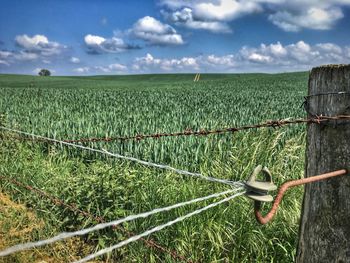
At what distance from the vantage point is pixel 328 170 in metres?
2.08

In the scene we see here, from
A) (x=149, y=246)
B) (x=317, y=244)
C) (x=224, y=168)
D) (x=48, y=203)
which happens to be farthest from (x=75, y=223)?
(x=317, y=244)

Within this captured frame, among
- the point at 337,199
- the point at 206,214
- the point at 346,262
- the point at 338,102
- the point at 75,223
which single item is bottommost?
the point at 75,223

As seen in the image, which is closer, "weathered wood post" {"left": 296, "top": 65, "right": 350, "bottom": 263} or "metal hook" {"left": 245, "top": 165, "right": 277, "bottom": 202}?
"metal hook" {"left": 245, "top": 165, "right": 277, "bottom": 202}

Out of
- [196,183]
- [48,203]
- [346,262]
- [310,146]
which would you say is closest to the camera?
[346,262]

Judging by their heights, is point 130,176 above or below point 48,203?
above

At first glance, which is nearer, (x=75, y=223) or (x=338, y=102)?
(x=338, y=102)

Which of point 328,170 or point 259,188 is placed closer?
point 259,188

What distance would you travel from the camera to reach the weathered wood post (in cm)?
204

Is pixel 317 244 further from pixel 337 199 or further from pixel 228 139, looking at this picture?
pixel 228 139

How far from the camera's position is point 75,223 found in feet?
16.2

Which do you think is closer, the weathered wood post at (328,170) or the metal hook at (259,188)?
the metal hook at (259,188)

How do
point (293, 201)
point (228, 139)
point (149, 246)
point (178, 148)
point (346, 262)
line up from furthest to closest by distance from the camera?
point (228, 139) → point (178, 148) → point (293, 201) → point (149, 246) → point (346, 262)

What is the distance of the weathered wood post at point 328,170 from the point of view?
204 centimetres

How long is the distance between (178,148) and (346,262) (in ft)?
17.7
